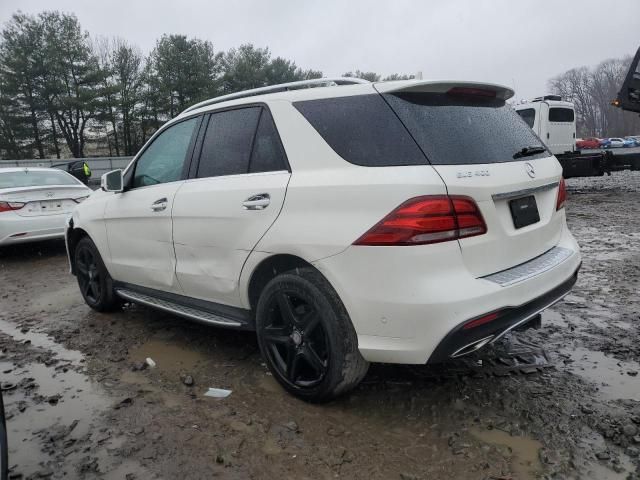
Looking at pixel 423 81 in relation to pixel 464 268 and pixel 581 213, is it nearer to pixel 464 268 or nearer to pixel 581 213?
pixel 464 268

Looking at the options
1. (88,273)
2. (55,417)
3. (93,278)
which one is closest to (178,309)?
(55,417)

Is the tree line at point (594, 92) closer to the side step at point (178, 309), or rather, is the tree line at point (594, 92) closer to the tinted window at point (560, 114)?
the tinted window at point (560, 114)

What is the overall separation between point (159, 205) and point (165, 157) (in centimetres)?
46

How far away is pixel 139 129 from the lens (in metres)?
39.1

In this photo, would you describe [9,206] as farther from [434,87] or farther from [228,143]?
[434,87]

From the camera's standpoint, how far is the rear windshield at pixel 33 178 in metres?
7.56

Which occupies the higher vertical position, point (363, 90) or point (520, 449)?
point (363, 90)

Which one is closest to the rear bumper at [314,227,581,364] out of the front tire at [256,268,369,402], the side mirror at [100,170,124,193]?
the front tire at [256,268,369,402]

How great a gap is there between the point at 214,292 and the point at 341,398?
3.48 feet

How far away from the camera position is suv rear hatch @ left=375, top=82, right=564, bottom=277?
7.93ft

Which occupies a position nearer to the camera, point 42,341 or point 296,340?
point 296,340

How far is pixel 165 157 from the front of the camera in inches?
153

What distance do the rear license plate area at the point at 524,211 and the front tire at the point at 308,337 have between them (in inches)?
40.1

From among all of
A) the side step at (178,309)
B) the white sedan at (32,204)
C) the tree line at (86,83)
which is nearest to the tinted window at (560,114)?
the white sedan at (32,204)
